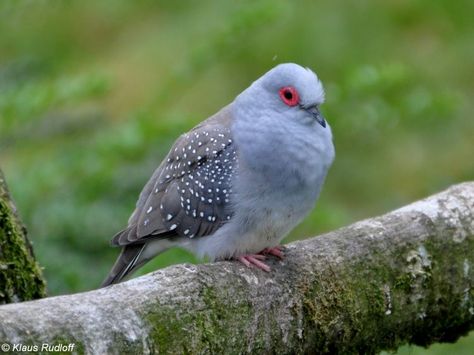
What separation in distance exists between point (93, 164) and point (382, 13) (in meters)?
5.84

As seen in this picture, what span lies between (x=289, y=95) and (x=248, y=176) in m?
0.47

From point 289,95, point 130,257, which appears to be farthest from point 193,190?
point 289,95

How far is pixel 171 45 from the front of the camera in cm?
1089

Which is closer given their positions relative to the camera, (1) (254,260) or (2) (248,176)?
(1) (254,260)

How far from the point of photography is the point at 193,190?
523 centimetres

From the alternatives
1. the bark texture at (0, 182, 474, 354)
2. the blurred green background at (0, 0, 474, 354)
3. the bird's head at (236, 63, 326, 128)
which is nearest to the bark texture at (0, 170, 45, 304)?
the bark texture at (0, 182, 474, 354)

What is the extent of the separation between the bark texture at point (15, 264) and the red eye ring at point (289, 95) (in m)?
1.48

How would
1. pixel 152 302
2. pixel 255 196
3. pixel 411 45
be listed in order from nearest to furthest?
pixel 152 302 → pixel 255 196 → pixel 411 45

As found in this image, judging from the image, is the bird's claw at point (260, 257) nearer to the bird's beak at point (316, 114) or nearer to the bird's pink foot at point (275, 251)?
the bird's pink foot at point (275, 251)

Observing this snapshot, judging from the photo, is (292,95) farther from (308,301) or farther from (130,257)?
(130,257)

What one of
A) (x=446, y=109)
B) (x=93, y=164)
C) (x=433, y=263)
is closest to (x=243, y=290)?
(x=433, y=263)

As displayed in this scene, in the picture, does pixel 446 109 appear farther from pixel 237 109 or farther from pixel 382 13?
pixel 382 13

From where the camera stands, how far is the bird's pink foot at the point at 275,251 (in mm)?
4863

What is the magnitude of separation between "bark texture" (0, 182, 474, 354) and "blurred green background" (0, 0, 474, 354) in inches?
47.3
